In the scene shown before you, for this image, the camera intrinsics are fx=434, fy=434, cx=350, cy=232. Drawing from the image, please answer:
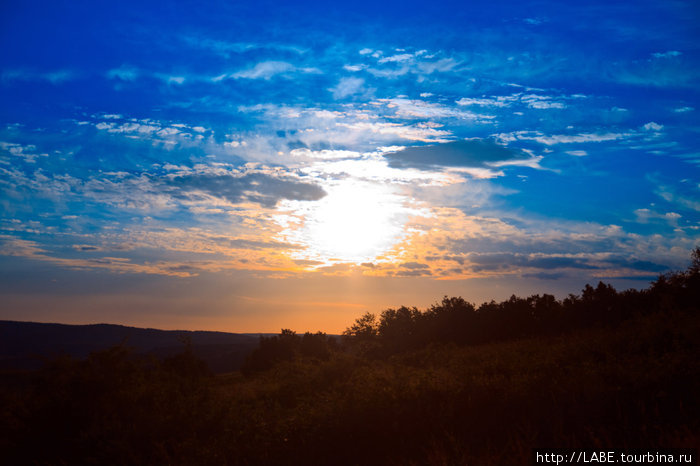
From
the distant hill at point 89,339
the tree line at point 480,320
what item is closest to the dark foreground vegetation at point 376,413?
the tree line at point 480,320

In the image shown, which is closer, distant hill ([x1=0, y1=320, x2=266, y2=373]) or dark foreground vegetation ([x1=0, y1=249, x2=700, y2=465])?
dark foreground vegetation ([x1=0, y1=249, x2=700, y2=465])

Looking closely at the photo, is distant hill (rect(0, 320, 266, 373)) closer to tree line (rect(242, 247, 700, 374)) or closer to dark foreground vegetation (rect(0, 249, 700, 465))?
tree line (rect(242, 247, 700, 374))

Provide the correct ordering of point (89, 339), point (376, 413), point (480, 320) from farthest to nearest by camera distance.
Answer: point (89, 339), point (480, 320), point (376, 413)

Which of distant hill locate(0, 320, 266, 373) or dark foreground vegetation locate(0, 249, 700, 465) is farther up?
dark foreground vegetation locate(0, 249, 700, 465)

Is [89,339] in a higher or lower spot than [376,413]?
lower

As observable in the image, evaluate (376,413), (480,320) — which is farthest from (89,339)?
(376,413)

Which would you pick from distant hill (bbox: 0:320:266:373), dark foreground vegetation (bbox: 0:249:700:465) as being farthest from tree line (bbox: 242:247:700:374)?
distant hill (bbox: 0:320:266:373)

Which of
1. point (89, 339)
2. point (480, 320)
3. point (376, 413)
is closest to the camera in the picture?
point (376, 413)

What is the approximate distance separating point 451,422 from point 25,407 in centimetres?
1182

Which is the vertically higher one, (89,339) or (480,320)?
(480,320)

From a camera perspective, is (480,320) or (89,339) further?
(89,339)

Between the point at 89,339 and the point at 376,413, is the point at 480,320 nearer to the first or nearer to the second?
the point at 376,413

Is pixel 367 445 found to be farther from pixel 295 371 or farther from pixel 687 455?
pixel 295 371

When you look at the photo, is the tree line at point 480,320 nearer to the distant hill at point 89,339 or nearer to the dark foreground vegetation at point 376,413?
the dark foreground vegetation at point 376,413
